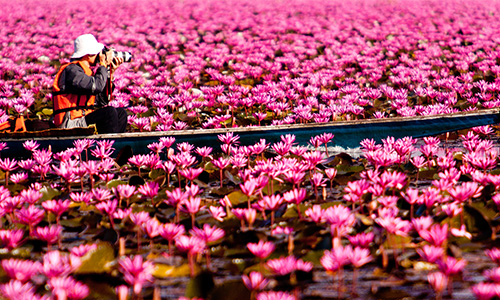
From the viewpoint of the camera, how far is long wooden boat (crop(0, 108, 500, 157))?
4359 mm

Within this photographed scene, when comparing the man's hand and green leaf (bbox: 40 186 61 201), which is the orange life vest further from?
green leaf (bbox: 40 186 61 201)

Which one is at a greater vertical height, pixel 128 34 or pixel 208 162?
pixel 128 34

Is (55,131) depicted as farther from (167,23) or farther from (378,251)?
(167,23)

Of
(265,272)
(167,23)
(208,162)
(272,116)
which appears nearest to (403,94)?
(272,116)

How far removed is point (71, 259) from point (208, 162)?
7.48ft

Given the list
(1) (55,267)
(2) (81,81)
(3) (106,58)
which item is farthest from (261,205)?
(3) (106,58)

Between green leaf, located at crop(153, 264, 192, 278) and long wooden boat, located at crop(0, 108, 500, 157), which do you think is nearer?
green leaf, located at crop(153, 264, 192, 278)

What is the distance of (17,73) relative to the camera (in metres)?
9.31

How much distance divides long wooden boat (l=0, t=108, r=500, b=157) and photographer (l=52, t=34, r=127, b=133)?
62 centimetres

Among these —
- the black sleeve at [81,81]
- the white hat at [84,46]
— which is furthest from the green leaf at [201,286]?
the white hat at [84,46]

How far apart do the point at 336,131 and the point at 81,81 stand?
2448mm

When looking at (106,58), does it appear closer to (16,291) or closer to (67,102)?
(67,102)

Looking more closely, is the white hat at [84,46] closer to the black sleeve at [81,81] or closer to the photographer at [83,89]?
the photographer at [83,89]

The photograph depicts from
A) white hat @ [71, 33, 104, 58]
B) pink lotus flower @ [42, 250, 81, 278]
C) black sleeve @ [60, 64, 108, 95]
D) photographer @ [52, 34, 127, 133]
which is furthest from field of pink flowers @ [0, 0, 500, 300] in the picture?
→ white hat @ [71, 33, 104, 58]
